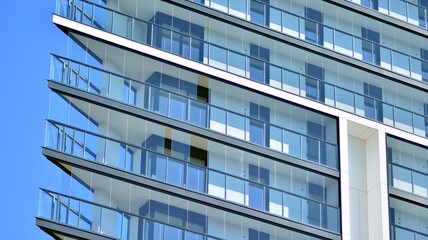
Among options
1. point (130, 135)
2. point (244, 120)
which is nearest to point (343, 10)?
point (244, 120)

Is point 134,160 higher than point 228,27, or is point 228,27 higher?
point 228,27

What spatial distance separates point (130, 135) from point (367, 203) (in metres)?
8.37

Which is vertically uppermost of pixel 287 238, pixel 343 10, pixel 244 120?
pixel 343 10

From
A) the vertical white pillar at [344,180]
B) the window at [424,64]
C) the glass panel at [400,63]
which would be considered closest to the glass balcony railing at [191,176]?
the vertical white pillar at [344,180]

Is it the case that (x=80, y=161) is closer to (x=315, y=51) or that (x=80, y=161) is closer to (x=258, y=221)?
(x=258, y=221)

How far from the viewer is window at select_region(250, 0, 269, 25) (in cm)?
6112

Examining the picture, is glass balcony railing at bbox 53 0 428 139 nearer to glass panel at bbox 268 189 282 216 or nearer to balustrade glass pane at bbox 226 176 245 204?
balustrade glass pane at bbox 226 176 245 204

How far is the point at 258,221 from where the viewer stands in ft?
188

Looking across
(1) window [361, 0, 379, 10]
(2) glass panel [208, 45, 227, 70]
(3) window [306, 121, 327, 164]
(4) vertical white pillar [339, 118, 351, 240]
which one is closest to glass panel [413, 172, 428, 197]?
(4) vertical white pillar [339, 118, 351, 240]

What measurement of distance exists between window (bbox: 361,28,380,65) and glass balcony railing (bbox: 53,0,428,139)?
1.72 meters

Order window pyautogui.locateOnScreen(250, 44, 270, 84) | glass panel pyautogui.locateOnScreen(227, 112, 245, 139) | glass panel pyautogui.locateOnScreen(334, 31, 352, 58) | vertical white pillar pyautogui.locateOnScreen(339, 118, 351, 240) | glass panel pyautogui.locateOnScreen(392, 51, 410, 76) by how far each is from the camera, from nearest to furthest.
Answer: glass panel pyautogui.locateOnScreen(227, 112, 245, 139) → vertical white pillar pyautogui.locateOnScreen(339, 118, 351, 240) → window pyautogui.locateOnScreen(250, 44, 270, 84) → glass panel pyautogui.locateOnScreen(334, 31, 352, 58) → glass panel pyautogui.locateOnScreen(392, 51, 410, 76)

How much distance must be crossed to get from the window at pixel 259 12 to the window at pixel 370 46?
3784 millimetres

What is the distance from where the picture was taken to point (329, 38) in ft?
205

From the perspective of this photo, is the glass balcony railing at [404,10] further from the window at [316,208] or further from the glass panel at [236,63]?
the window at [316,208]
